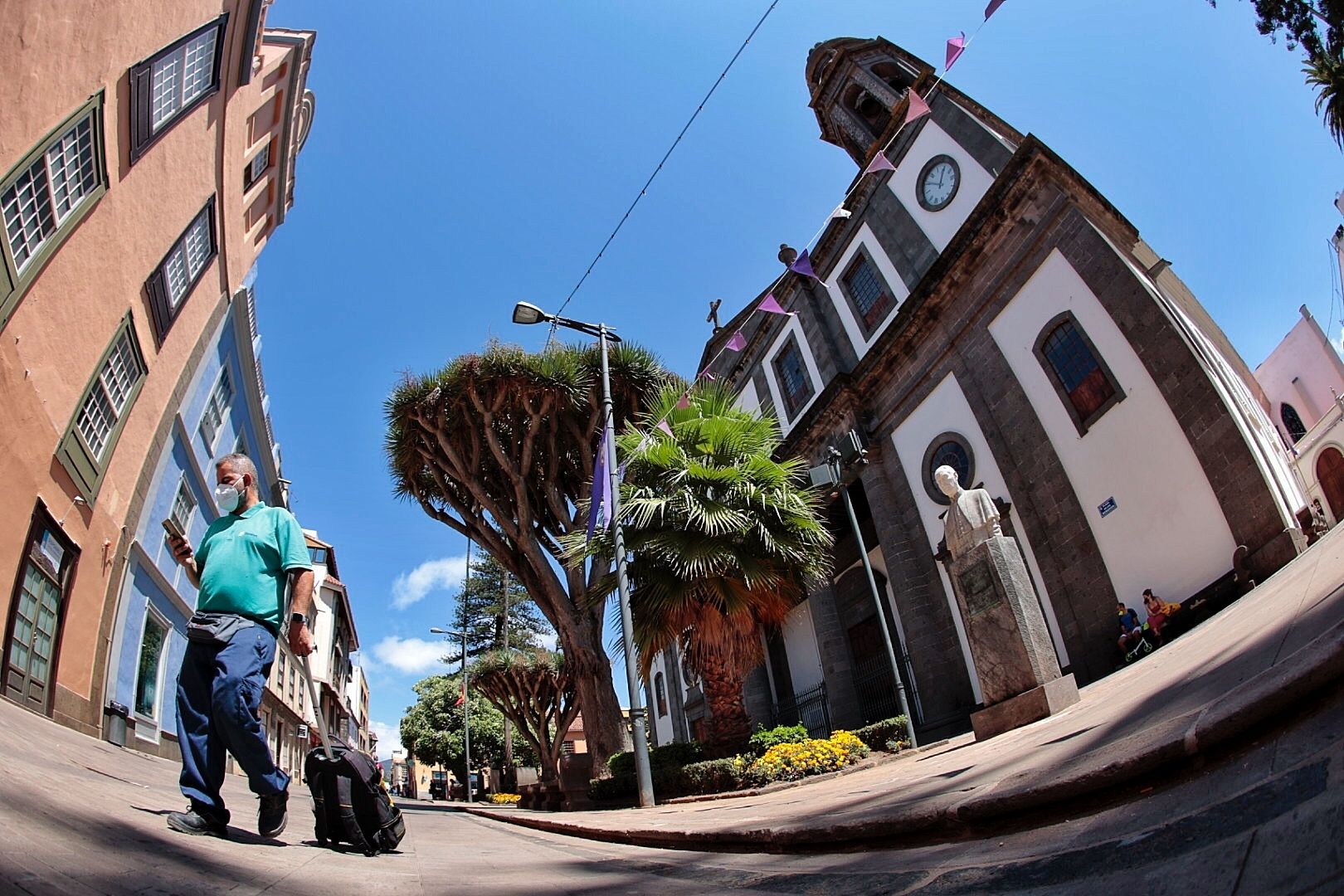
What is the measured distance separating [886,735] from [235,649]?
35.1ft

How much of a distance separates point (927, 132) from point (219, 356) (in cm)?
1838

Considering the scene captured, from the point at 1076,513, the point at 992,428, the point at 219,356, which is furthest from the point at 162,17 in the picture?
the point at 1076,513

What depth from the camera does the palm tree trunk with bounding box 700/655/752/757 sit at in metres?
9.82

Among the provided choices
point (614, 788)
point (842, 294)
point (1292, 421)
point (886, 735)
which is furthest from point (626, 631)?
point (1292, 421)

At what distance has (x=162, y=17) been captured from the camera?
10.6 metres

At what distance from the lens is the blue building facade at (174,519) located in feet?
39.8

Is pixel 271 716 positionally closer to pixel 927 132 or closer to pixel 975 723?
pixel 975 723

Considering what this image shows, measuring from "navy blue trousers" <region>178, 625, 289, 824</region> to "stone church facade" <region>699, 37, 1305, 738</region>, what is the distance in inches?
445

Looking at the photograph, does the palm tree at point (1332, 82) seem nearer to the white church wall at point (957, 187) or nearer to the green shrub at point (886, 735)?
the white church wall at point (957, 187)

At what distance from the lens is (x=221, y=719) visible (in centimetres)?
270

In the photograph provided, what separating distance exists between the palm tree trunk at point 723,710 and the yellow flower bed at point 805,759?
0.62 metres

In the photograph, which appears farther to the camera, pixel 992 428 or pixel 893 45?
pixel 893 45

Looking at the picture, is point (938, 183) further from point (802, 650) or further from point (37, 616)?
point (37, 616)

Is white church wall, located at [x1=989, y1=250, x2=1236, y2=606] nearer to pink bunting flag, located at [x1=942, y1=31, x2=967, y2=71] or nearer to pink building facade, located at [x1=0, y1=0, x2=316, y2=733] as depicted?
pink bunting flag, located at [x1=942, y1=31, x2=967, y2=71]
